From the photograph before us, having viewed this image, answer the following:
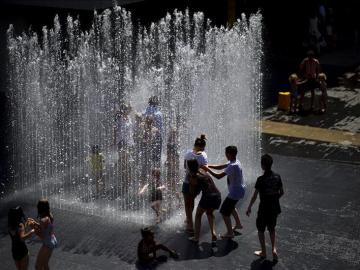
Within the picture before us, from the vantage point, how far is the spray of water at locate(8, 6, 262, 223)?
13.8m

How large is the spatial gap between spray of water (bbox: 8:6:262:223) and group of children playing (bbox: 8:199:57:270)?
2.79 meters

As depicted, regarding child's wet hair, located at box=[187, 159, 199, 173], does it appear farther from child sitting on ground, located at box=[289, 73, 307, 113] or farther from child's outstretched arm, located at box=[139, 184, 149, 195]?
child sitting on ground, located at box=[289, 73, 307, 113]

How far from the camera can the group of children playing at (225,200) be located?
10977 millimetres

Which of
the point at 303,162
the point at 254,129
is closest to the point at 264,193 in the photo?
the point at 303,162

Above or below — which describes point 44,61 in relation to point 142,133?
above

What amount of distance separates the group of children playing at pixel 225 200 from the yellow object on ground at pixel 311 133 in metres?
6.18

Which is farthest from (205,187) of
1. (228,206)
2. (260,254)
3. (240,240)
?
(260,254)

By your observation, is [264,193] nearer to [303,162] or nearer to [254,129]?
[303,162]

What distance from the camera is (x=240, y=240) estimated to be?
12.0 metres

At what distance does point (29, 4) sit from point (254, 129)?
334 inches

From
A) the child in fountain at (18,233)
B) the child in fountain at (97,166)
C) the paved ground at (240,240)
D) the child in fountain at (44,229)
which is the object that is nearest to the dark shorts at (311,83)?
the paved ground at (240,240)

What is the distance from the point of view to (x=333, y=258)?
11.4 m

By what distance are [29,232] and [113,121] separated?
5.10 metres

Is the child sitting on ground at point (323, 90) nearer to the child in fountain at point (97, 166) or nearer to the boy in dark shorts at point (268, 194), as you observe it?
the child in fountain at point (97, 166)
